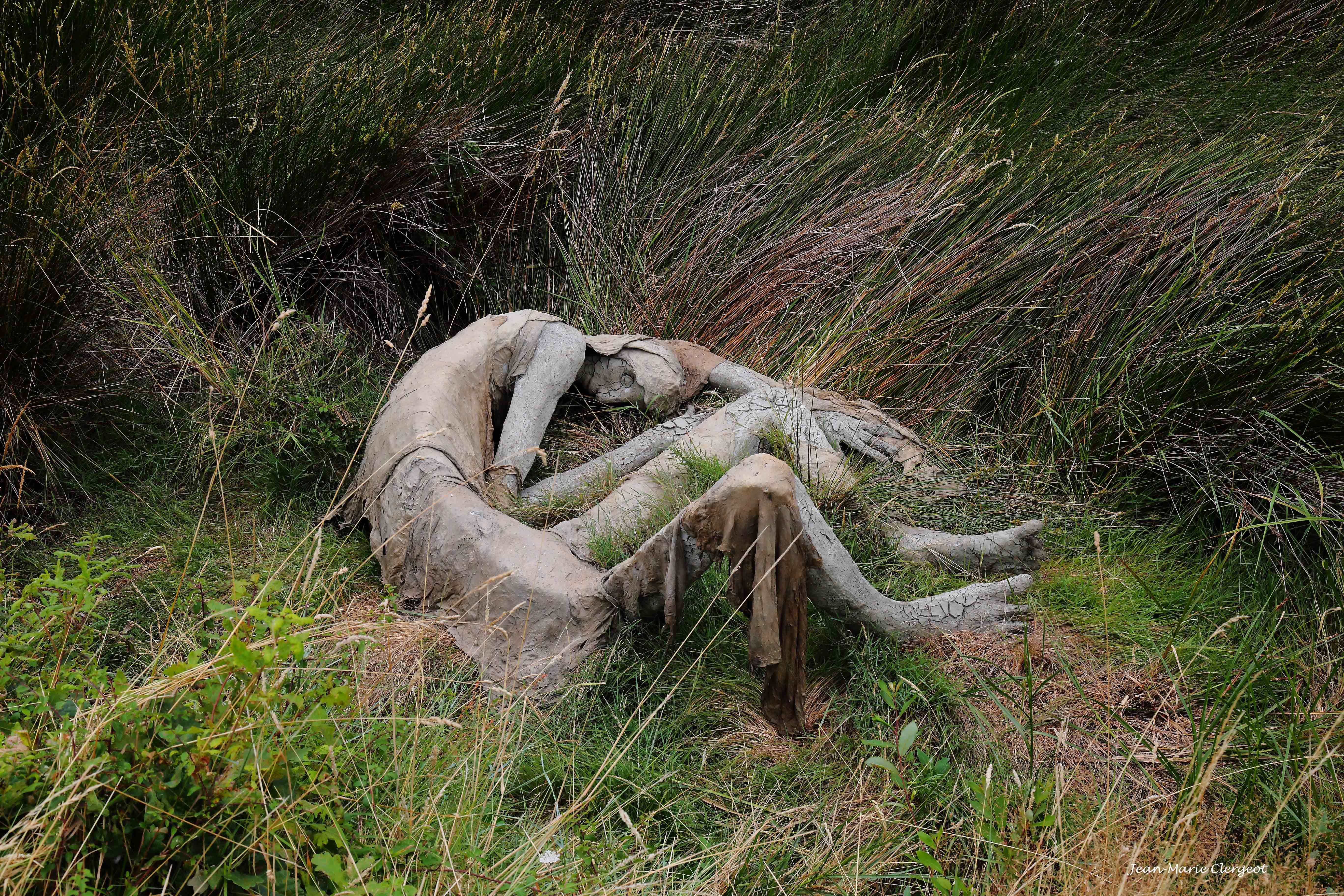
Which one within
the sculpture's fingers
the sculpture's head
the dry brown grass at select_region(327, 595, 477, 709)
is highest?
the sculpture's head

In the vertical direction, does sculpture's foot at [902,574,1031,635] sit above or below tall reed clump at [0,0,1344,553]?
below

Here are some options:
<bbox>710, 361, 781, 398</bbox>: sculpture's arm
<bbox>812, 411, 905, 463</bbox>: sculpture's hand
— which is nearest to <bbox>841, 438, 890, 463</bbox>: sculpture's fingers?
<bbox>812, 411, 905, 463</bbox>: sculpture's hand

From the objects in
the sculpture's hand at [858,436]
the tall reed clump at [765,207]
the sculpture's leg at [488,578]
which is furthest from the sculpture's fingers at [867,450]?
the sculpture's leg at [488,578]

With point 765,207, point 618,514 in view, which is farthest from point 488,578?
point 765,207

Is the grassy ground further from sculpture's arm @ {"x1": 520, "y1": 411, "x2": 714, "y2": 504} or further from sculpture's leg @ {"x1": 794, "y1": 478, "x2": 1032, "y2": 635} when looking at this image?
sculpture's arm @ {"x1": 520, "y1": 411, "x2": 714, "y2": 504}

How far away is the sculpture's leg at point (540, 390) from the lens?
367cm

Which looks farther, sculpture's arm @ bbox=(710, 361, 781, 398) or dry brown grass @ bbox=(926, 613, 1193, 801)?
sculpture's arm @ bbox=(710, 361, 781, 398)

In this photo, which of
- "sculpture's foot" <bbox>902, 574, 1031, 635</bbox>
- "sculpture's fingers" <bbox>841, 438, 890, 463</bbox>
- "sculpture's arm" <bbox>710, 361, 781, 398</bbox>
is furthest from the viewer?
"sculpture's arm" <bbox>710, 361, 781, 398</bbox>

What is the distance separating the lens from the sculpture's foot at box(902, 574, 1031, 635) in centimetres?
300

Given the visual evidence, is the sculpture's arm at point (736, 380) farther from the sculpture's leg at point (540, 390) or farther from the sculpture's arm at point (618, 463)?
the sculpture's leg at point (540, 390)

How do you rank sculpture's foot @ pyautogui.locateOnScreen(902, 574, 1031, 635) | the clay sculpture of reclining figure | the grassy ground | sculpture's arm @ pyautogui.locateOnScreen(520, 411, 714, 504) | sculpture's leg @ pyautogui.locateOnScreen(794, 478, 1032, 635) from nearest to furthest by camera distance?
1. the grassy ground
2. the clay sculpture of reclining figure
3. sculpture's leg @ pyautogui.locateOnScreen(794, 478, 1032, 635)
4. sculpture's foot @ pyautogui.locateOnScreen(902, 574, 1031, 635)
5. sculpture's arm @ pyautogui.locateOnScreen(520, 411, 714, 504)

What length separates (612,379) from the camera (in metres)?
4.00

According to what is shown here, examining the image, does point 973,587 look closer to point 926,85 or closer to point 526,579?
point 526,579

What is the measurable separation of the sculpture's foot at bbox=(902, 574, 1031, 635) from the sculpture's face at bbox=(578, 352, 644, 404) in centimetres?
143
